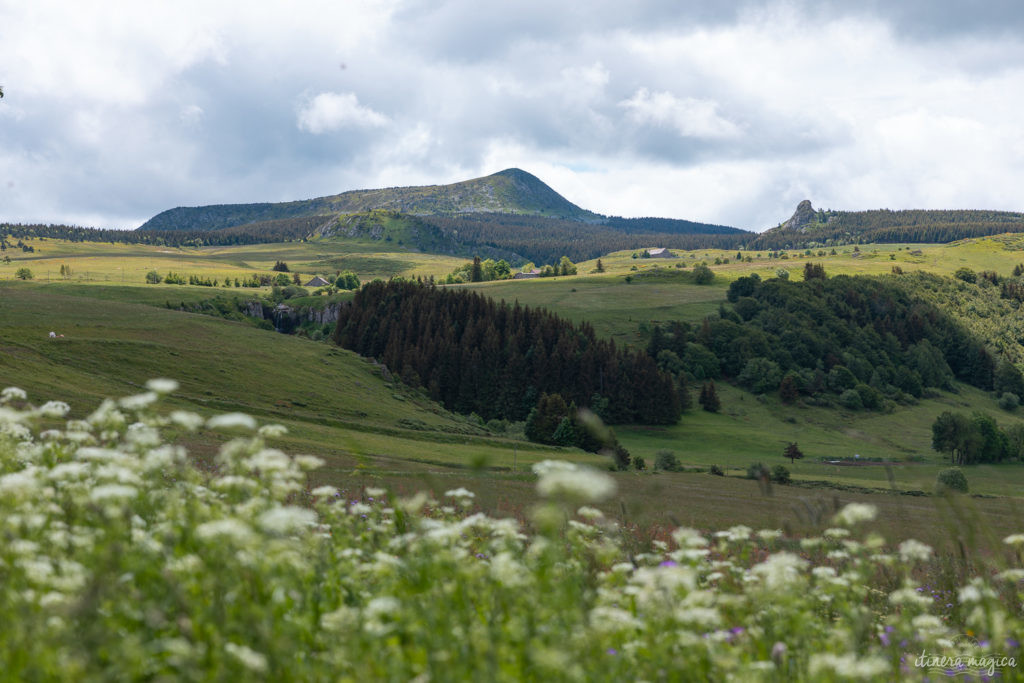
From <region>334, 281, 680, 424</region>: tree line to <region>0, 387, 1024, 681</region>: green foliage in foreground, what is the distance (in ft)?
348

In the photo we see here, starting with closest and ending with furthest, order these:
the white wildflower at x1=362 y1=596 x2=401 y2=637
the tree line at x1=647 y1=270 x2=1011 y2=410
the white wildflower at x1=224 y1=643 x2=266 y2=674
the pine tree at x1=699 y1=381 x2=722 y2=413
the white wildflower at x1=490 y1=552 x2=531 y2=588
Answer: the white wildflower at x1=224 y1=643 x2=266 y2=674 → the white wildflower at x1=362 y1=596 x2=401 y2=637 → the white wildflower at x1=490 y1=552 x2=531 y2=588 → the pine tree at x1=699 y1=381 x2=722 y2=413 → the tree line at x1=647 y1=270 x2=1011 y2=410

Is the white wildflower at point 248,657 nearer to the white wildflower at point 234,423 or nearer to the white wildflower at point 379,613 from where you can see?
the white wildflower at point 379,613

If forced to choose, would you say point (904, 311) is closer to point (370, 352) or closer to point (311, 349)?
point (370, 352)

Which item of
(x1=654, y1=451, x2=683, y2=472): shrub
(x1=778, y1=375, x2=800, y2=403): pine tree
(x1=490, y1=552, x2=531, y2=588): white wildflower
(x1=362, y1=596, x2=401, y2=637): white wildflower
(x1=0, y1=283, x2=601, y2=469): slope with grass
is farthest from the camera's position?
(x1=778, y1=375, x2=800, y2=403): pine tree

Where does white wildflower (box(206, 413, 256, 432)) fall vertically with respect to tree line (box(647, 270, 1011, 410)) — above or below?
above

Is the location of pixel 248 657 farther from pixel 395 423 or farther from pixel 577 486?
pixel 395 423

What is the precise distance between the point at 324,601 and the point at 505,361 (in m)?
117

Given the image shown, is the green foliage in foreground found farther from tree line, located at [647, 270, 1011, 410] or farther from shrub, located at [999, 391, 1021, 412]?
shrub, located at [999, 391, 1021, 412]

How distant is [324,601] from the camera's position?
5781 mm

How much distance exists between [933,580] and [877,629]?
20.5 feet

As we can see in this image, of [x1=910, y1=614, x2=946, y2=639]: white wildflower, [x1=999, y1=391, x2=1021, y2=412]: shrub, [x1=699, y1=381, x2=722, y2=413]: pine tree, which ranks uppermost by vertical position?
[x1=910, y1=614, x2=946, y2=639]: white wildflower

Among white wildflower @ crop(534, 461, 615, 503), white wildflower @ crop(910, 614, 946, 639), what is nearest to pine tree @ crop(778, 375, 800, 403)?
white wildflower @ crop(910, 614, 946, 639)

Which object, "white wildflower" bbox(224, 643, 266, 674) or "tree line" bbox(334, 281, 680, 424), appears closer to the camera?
"white wildflower" bbox(224, 643, 266, 674)

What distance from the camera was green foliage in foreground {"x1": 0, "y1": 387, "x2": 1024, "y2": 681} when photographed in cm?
421
